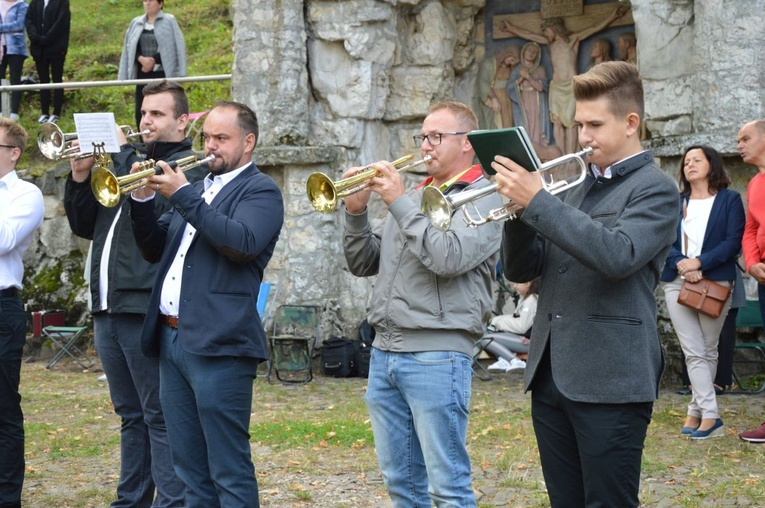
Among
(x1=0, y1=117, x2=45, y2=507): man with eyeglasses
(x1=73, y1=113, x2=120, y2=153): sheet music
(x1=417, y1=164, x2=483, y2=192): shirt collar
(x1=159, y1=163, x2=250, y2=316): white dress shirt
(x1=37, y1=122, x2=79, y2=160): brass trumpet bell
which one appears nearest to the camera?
(x1=417, y1=164, x2=483, y2=192): shirt collar

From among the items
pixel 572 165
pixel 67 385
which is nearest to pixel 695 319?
pixel 572 165

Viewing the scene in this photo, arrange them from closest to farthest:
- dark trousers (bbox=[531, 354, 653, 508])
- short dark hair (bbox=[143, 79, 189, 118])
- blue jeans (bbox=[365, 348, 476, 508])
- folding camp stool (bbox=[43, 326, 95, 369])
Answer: dark trousers (bbox=[531, 354, 653, 508]) → blue jeans (bbox=[365, 348, 476, 508]) → short dark hair (bbox=[143, 79, 189, 118]) → folding camp stool (bbox=[43, 326, 95, 369])

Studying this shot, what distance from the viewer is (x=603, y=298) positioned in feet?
10.7

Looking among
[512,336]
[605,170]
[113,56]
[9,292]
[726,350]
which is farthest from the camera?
[113,56]

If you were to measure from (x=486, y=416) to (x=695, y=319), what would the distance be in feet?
5.69

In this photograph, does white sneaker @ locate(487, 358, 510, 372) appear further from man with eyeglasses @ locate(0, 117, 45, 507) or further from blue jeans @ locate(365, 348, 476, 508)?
blue jeans @ locate(365, 348, 476, 508)

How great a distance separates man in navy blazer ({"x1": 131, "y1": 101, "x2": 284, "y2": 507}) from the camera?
13.5 ft

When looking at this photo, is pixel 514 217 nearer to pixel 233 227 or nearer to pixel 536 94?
pixel 233 227

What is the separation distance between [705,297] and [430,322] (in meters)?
3.73

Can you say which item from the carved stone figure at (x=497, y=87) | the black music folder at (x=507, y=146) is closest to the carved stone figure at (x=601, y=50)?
the carved stone figure at (x=497, y=87)

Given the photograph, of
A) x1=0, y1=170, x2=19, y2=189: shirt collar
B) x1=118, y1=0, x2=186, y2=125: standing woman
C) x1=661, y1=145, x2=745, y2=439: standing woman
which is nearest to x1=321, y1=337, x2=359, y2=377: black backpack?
x1=118, y1=0, x2=186, y2=125: standing woman

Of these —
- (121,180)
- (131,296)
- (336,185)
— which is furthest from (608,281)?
(131,296)

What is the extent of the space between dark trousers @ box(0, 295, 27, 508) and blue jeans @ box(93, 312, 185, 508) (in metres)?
0.54

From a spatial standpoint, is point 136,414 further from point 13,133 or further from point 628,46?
point 628,46
